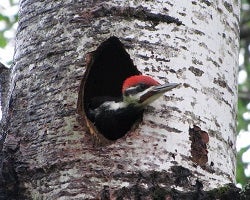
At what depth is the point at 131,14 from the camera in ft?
10.3

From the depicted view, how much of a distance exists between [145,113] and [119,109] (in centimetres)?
72

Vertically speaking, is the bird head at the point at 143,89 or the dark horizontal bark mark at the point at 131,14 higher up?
the dark horizontal bark mark at the point at 131,14

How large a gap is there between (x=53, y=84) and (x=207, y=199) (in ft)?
2.96

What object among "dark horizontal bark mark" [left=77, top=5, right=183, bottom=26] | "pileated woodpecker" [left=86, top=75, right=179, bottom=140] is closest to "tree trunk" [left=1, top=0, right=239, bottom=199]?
"dark horizontal bark mark" [left=77, top=5, right=183, bottom=26]

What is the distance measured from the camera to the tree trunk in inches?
110

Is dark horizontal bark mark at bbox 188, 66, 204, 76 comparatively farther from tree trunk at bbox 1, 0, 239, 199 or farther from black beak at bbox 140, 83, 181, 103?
black beak at bbox 140, 83, 181, 103

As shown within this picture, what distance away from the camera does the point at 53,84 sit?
10.0 feet

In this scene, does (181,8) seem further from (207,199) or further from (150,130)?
(207,199)

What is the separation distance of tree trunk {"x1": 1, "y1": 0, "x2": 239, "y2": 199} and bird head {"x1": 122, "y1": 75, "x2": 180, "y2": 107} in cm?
5

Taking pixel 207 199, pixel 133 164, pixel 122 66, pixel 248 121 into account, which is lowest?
pixel 207 199

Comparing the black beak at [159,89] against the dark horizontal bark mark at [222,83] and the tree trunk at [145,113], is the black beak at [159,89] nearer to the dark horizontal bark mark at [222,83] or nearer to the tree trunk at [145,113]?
the tree trunk at [145,113]

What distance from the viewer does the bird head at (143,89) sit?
2936 millimetres

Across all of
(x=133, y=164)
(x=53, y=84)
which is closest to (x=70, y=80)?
(x=53, y=84)

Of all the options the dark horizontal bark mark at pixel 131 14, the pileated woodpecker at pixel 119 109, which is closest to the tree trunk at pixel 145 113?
the dark horizontal bark mark at pixel 131 14
